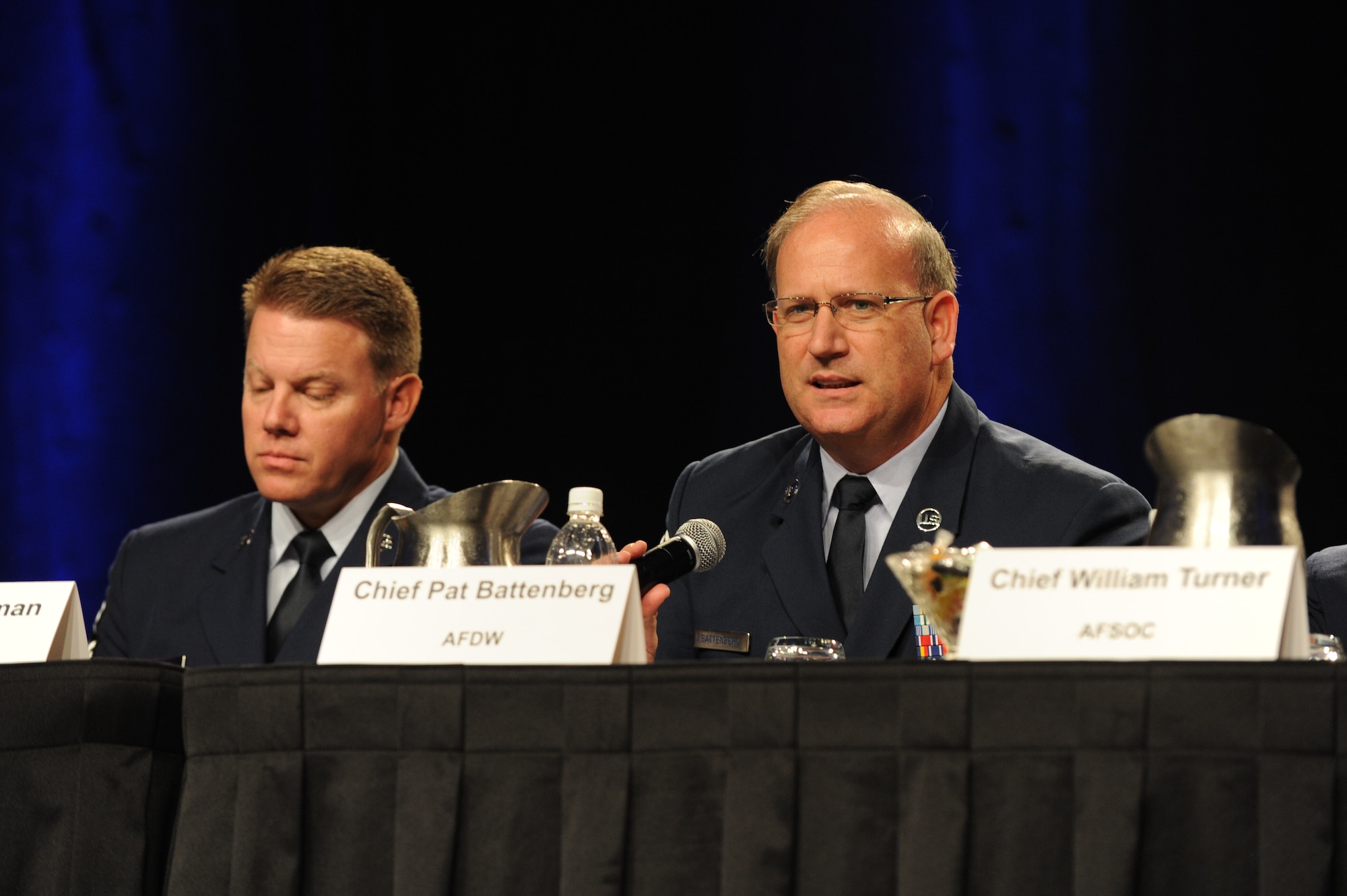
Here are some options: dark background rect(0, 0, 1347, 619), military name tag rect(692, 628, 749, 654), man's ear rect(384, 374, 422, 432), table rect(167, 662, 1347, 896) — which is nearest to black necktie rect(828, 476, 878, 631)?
military name tag rect(692, 628, 749, 654)

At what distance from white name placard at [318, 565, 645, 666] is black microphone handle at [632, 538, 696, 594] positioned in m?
0.25

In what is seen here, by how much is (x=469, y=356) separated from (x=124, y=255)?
84cm

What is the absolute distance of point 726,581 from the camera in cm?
195

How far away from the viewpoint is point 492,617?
1036 mm

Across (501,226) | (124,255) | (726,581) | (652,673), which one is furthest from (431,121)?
(652,673)

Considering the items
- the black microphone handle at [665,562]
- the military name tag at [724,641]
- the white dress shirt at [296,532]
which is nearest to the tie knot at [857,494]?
the military name tag at [724,641]

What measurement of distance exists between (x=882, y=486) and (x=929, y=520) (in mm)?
138

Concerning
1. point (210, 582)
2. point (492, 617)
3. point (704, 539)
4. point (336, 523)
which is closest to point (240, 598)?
point (210, 582)

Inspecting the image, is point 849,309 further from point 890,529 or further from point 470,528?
point 470,528

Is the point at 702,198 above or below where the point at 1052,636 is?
above

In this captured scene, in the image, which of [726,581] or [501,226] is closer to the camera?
[726,581]

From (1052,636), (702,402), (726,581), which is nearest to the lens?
(1052,636)

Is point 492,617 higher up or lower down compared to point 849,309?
lower down

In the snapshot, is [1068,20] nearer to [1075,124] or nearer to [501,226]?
[1075,124]
